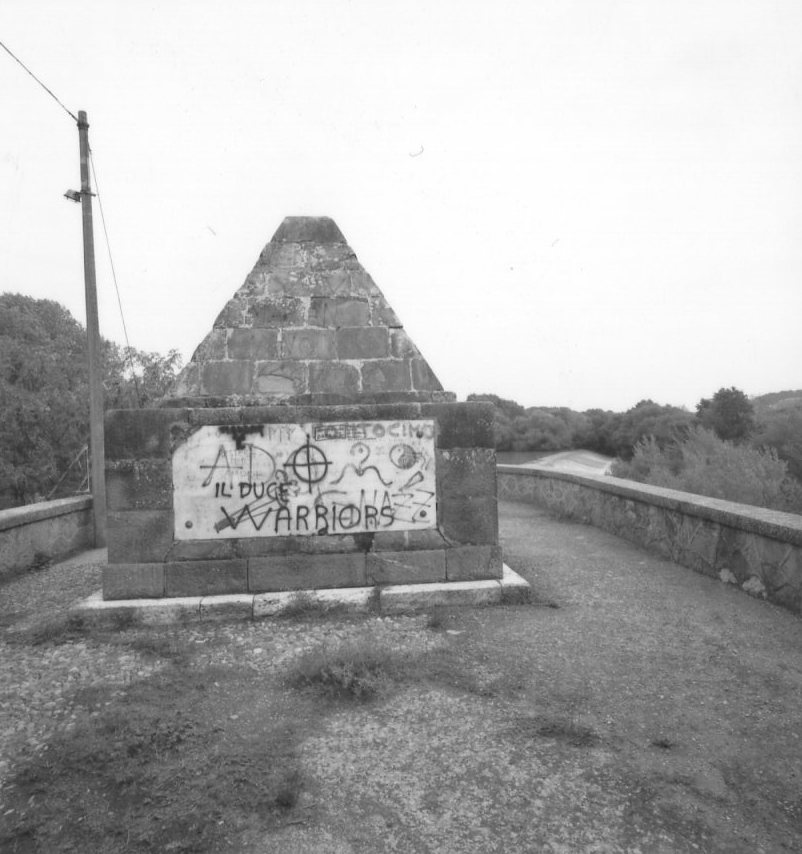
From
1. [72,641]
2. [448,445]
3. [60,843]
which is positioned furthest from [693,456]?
[60,843]

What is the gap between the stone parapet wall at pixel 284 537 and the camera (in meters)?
4.84

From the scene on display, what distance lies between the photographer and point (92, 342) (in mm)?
8523

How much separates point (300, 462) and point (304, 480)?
0.51 feet

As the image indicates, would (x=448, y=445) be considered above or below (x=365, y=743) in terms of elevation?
above

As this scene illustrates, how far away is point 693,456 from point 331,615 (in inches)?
347

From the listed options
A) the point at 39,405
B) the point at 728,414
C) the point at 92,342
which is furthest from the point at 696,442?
the point at 39,405

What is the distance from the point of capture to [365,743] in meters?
2.84

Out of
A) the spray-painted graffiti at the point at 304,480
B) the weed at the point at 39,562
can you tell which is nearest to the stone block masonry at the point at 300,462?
the spray-painted graffiti at the point at 304,480

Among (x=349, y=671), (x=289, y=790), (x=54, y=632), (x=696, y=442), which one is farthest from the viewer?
(x=696, y=442)

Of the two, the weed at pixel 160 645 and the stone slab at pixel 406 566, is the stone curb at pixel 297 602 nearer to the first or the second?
the stone slab at pixel 406 566

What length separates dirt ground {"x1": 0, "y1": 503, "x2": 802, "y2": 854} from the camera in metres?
2.22

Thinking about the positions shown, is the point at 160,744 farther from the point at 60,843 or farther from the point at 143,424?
the point at 143,424

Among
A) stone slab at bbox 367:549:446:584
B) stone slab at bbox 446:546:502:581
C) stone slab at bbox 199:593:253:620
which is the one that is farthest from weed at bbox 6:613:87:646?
stone slab at bbox 446:546:502:581

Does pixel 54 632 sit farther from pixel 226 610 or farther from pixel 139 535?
pixel 226 610
